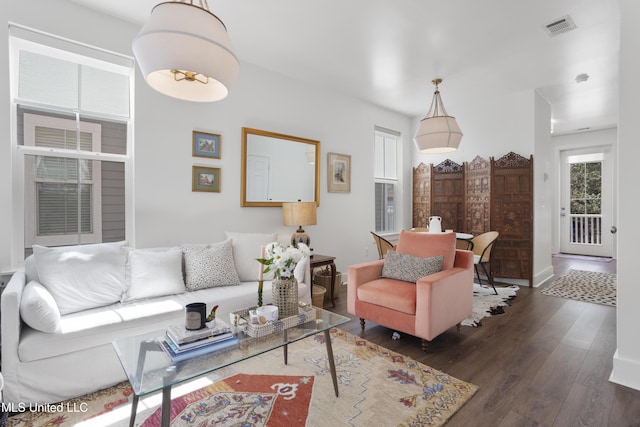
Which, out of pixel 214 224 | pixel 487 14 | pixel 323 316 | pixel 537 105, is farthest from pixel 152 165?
pixel 537 105

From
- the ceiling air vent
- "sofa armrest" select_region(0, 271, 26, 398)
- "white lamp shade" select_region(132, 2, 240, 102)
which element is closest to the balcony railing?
the ceiling air vent

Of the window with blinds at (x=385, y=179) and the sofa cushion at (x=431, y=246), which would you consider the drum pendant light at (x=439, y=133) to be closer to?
the sofa cushion at (x=431, y=246)

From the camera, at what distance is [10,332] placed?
1.83 meters

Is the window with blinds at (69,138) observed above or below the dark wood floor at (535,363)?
above

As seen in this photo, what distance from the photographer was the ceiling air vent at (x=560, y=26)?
2.95 meters

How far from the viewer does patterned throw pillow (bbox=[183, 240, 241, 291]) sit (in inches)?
112

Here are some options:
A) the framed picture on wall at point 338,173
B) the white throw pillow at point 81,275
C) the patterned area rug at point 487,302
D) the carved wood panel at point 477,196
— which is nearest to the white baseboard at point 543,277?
the patterned area rug at point 487,302

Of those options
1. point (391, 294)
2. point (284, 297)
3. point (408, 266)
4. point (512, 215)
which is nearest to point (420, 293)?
point (391, 294)

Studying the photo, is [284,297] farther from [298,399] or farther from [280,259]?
[298,399]

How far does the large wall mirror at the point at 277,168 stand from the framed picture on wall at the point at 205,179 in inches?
12.6

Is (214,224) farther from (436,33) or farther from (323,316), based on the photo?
(436,33)

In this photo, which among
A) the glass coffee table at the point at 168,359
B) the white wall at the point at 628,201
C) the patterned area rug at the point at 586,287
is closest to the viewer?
the glass coffee table at the point at 168,359

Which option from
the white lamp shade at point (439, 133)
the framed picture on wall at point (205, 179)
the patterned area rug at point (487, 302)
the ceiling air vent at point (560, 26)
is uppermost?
the ceiling air vent at point (560, 26)

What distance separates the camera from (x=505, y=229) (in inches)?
197
